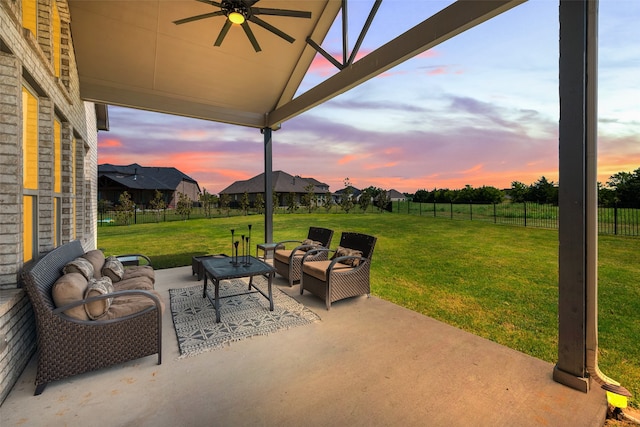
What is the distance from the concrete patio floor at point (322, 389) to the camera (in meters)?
1.85

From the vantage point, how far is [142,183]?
29281 mm

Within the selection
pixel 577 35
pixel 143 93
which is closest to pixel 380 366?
pixel 577 35

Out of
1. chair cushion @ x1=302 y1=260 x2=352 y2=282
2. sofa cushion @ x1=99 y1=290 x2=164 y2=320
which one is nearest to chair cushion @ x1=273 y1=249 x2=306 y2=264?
chair cushion @ x1=302 y1=260 x2=352 y2=282

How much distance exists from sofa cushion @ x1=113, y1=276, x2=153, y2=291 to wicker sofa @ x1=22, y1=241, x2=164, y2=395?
393 mm

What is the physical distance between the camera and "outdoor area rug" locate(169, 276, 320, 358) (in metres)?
2.90

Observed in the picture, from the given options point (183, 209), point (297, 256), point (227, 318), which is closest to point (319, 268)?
point (297, 256)

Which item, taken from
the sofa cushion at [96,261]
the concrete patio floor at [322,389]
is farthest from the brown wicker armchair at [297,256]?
the sofa cushion at [96,261]

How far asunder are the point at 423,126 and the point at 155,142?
17255 mm

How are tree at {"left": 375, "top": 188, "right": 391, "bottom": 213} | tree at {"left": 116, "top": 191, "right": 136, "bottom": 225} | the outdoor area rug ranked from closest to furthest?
the outdoor area rug, tree at {"left": 116, "top": 191, "right": 136, "bottom": 225}, tree at {"left": 375, "top": 188, "right": 391, "bottom": 213}

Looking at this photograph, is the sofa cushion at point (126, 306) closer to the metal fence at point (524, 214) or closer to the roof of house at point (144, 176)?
the metal fence at point (524, 214)

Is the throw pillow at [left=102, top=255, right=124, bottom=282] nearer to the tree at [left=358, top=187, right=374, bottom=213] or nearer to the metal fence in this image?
the metal fence

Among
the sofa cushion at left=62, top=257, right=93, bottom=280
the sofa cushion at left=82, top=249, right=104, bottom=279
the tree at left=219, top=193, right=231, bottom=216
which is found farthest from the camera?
the tree at left=219, top=193, right=231, bottom=216

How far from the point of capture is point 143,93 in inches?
210

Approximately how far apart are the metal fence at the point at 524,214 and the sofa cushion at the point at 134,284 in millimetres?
7038
